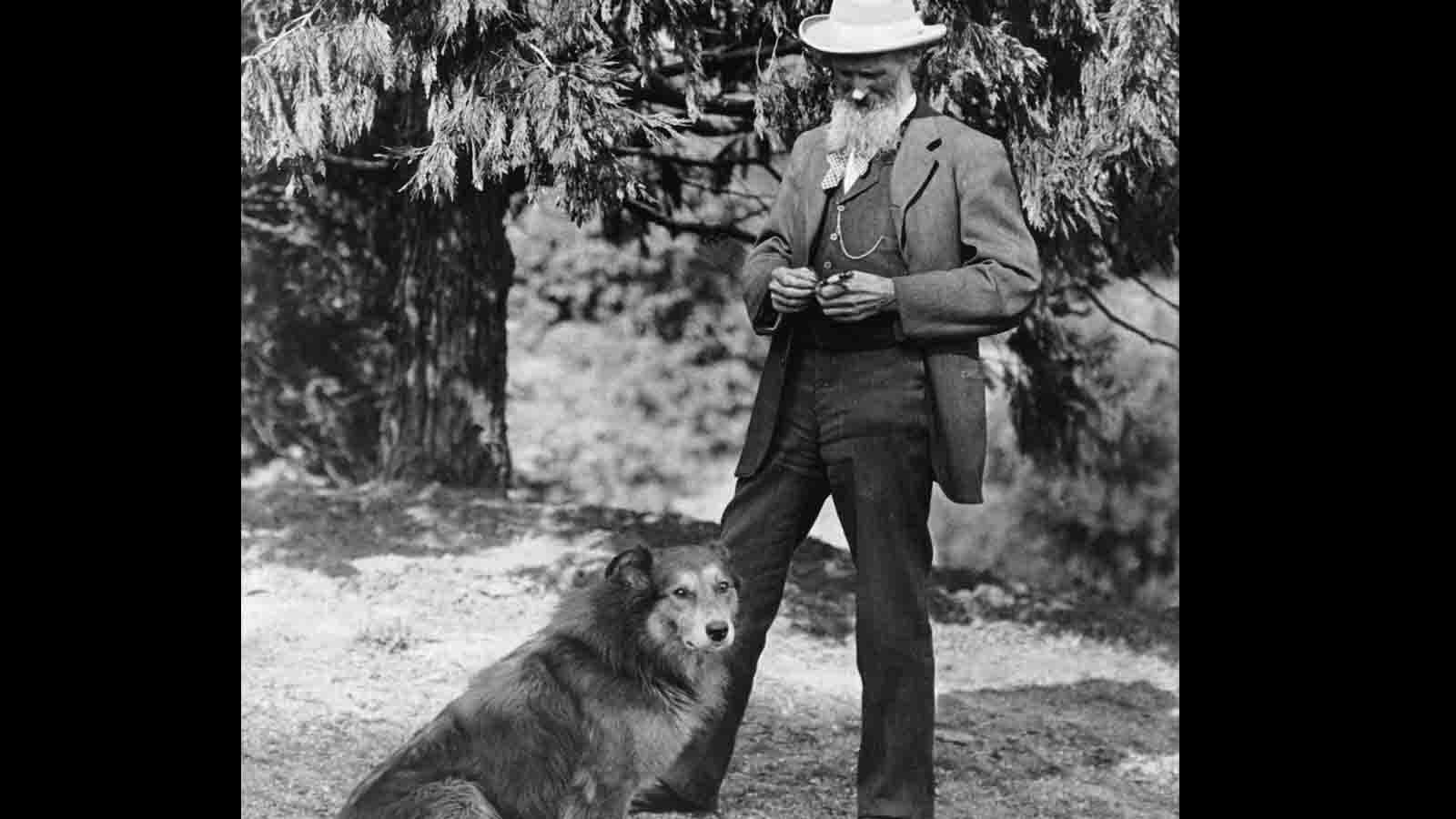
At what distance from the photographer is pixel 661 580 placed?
462 cm

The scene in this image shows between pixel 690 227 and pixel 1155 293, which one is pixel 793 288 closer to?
pixel 690 227

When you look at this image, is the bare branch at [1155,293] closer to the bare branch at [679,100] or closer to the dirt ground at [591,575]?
the dirt ground at [591,575]

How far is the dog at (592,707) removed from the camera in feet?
14.5

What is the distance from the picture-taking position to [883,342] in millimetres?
4879

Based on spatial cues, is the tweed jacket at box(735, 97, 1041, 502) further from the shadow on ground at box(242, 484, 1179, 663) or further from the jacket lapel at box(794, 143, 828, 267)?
the shadow on ground at box(242, 484, 1179, 663)

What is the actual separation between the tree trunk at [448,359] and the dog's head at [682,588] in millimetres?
2008

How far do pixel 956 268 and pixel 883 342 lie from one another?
12.5 inches

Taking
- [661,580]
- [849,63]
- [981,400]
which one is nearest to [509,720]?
[661,580]

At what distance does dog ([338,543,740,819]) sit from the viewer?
14.5ft

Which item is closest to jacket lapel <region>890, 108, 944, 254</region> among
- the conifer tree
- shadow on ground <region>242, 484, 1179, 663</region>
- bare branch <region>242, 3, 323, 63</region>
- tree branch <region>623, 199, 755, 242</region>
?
the conifer tree

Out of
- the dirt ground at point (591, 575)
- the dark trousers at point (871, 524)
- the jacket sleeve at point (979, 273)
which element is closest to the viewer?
the jacket sleeve at point (979, 273)

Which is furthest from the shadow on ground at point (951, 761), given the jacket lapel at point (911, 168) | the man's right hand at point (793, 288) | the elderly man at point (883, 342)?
the jacket lapel at point (911, 168)

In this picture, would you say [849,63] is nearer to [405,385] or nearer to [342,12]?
[342,12]

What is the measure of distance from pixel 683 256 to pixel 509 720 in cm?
244
